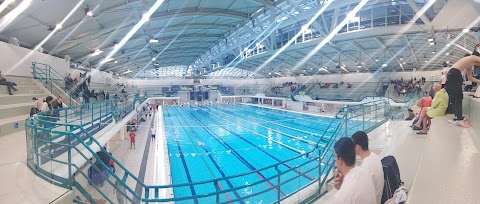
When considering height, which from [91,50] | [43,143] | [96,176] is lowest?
[96,176]

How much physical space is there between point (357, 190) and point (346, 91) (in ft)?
98.6

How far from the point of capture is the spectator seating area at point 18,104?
657 centimetres

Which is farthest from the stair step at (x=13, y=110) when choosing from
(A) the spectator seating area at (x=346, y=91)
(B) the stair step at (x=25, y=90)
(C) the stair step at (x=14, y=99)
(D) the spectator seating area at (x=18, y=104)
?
(A) the spectator seating area at (x=346, y=91)

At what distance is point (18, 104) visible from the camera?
323 inches

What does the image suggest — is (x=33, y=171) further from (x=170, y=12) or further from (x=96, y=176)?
(x=170, y=12)

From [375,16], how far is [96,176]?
17.6m

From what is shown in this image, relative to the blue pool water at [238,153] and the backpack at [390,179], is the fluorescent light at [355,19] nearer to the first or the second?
the blue pool water at [238,153]

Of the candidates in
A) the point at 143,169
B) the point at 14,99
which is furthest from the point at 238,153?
the point at 14,99

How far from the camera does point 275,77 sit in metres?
49.5

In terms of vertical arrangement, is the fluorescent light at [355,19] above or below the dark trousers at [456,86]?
above

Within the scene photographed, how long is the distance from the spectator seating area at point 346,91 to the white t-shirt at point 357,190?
80.8 feet

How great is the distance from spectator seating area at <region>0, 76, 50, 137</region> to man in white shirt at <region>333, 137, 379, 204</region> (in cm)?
784

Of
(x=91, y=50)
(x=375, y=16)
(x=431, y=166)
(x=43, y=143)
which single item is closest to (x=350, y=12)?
(x=375, y=16)

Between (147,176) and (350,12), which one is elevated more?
(350,12)
